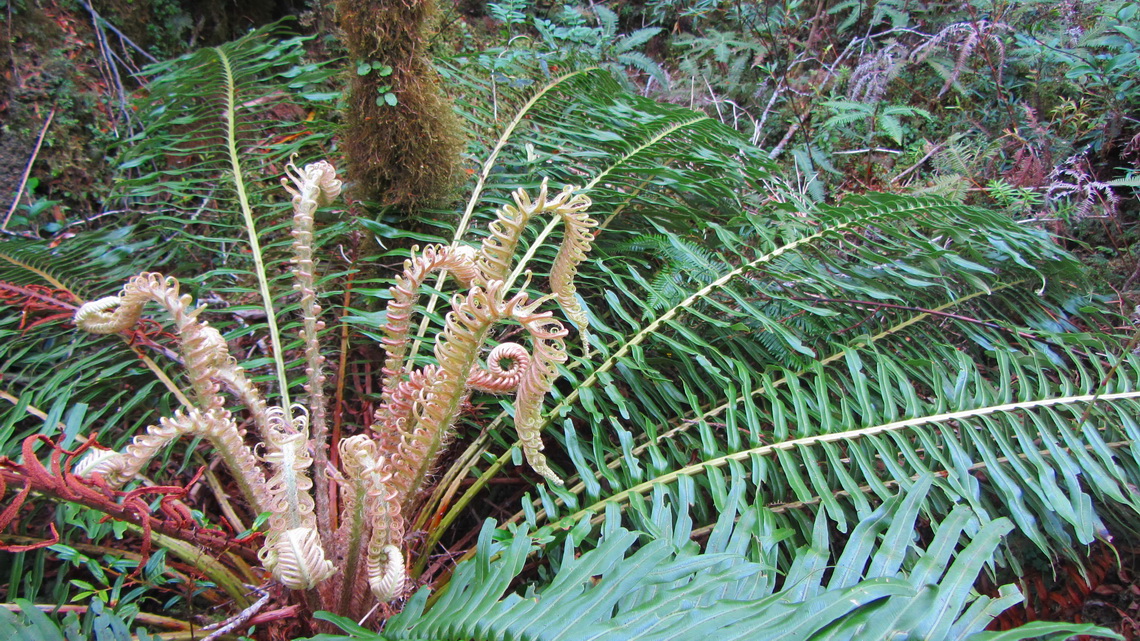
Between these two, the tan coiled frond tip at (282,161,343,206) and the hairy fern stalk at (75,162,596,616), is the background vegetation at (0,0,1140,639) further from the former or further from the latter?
the tan coiled frond tip at (282,161,343,206)

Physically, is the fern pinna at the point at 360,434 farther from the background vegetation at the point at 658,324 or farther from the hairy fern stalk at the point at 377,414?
the background vegetation at the point at 658,324

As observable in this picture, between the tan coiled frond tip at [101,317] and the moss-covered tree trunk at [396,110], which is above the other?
the moss-covered tree trunk at [396,110]

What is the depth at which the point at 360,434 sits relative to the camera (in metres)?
1.09

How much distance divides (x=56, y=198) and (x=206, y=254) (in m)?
0.72

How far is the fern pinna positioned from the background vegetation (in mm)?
122

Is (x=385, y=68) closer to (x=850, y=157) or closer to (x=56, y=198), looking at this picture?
(x=56, y=198)

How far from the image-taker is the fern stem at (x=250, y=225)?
1409 mm

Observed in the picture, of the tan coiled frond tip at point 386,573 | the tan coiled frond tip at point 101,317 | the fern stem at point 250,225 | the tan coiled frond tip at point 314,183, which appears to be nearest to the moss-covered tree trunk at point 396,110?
the fern stem at point 250,225

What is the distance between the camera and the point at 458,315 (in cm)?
94

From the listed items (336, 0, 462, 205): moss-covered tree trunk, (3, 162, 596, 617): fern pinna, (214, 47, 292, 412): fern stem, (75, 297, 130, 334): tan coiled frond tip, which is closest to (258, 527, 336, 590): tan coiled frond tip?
(3, 162, 596, 617): fern pinna

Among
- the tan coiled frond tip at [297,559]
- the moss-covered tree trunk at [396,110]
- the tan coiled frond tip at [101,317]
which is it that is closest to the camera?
the tan coiled frond tip at [297,559]

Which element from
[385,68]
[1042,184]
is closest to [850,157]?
[1042,184]

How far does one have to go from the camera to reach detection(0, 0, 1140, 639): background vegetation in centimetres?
94

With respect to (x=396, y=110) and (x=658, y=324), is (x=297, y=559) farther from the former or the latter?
(x=396, y=110)
